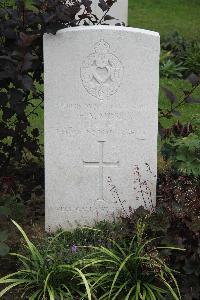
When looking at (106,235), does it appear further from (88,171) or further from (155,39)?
(155,39)

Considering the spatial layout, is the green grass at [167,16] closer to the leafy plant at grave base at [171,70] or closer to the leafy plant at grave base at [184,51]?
the leafy plant at grave base at [184,51]

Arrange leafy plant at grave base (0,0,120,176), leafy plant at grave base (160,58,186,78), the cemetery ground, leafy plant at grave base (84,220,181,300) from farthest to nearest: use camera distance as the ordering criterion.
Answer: leafy plant at grave base (160,58,186,78), leafy plant at grave base (0,0,120,176), the cemetery ground, leafy plant at grave base (84,220,181,300)

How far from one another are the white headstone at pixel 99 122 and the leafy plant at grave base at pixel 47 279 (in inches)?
25.0

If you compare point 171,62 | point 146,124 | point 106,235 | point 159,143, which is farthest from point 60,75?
point 171,62

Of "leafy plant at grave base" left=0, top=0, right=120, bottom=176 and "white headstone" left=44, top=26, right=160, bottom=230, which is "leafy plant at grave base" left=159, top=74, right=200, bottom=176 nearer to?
"white headstone" left=44, top=26, right=160, bottom=230

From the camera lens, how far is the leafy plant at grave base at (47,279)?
395cm

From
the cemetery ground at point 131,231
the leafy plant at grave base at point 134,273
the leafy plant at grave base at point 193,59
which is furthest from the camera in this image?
the leafy plant at grave base at point 193,59

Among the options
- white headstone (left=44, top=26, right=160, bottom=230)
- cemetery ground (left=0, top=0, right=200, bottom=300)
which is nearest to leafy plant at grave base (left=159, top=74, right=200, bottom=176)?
cemetery ground (left=0, top=0, right=200, bottom=300)

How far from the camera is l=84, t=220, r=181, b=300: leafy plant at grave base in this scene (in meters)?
3.95

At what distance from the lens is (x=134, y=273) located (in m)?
4.05

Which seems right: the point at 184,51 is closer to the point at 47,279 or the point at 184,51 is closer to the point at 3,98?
the point at 3,98

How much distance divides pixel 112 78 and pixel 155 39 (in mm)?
379

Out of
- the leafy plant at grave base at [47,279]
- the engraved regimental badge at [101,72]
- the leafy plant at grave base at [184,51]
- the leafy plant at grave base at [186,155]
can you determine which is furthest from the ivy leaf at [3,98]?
the leafy plant at grave base at [184,51]

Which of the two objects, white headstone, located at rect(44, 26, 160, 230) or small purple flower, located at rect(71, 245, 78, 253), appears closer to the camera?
small purple flower, located at rect(71, 245, 78, 253)
